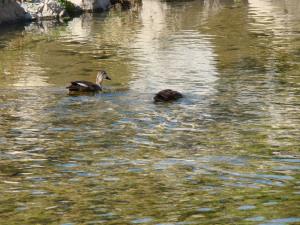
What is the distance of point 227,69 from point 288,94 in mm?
4490

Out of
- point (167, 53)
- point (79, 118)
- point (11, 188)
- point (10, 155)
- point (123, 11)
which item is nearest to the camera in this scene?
point (11, 188)

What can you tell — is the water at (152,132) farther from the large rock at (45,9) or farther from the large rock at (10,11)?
the large rock at (45,9)

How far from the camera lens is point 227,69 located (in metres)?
22.8

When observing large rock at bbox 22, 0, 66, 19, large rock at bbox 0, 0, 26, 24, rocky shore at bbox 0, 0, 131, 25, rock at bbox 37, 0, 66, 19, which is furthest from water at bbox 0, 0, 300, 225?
rock at bbox 37, 0, 66, 19

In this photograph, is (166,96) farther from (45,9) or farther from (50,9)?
(45,9)

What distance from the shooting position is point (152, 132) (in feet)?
48.6

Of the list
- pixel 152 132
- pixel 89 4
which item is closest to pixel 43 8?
pixel 89 4

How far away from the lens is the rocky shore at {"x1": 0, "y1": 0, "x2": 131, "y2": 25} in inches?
1497

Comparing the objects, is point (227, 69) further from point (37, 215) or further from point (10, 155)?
point (37, 215)

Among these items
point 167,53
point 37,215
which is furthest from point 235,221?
point 167,53

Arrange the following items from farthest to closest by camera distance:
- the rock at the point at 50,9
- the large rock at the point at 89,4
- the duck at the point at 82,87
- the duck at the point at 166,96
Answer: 1. the large rock at the point at 89,4
2. the rock at the point at 50,9
3. the duck at the point at 82,87
4. the duck at the point at 166,96

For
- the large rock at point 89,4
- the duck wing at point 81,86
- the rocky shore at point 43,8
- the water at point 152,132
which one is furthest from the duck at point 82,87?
the large rock at point 89,4

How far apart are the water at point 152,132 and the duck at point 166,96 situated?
0.24 m

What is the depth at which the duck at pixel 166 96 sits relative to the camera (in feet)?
57.2
